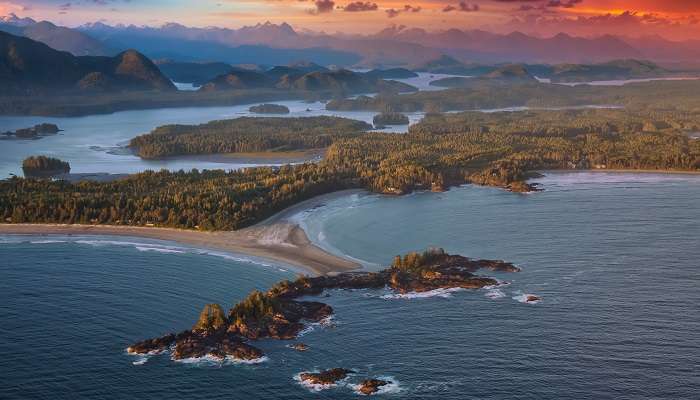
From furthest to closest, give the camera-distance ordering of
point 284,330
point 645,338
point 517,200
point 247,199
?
point 517,200 → point 247,199 → point 284,330 → point 645,338

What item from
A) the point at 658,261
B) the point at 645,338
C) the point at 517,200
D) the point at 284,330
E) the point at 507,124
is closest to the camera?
the point at 645,338

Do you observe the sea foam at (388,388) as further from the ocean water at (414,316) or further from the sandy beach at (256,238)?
the sandy beach at (256,238)

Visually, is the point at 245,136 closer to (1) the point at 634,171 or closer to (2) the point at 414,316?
(1) the point at 634,171

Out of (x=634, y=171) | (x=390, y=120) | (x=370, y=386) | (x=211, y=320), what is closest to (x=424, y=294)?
(x=211, y=320)

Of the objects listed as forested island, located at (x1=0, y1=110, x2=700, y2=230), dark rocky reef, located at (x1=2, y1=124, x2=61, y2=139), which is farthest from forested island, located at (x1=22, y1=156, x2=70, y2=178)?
dark rocky reef, located at (x1=2, y1=124, x2=61, y2=139)

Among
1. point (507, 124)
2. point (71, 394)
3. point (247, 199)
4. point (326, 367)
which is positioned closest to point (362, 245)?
point (247, 199)

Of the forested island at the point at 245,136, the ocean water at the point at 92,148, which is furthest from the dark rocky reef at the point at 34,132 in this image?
the forested island at the point at 245,136

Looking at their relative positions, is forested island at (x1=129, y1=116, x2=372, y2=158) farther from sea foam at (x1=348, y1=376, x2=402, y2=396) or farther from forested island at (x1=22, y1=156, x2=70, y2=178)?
sea foam at (x1=348, y1=376, x2=402, y2=396)

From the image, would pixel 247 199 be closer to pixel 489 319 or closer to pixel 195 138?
pixel 489 319
